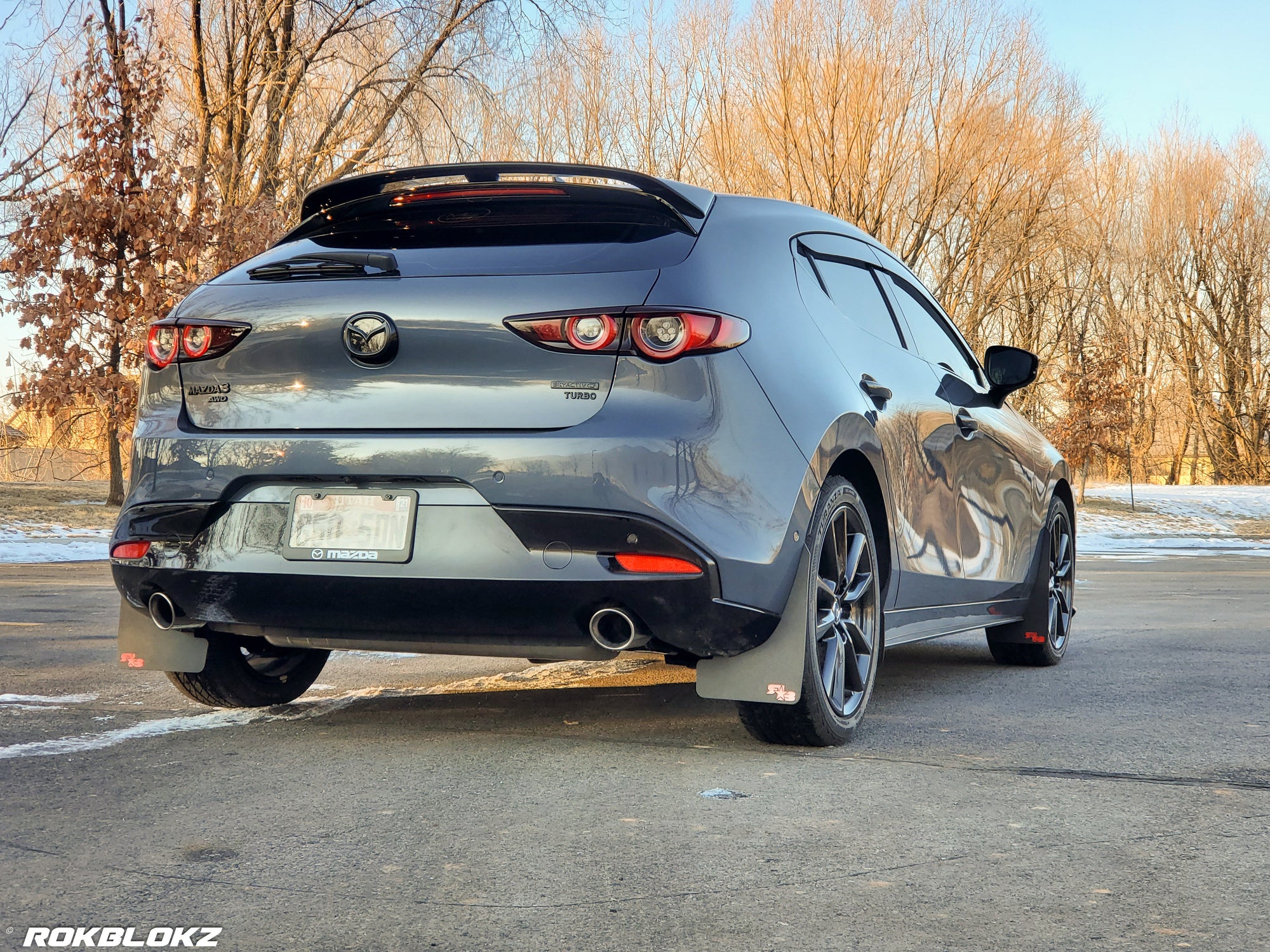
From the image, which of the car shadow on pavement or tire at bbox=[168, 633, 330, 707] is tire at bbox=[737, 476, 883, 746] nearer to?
the car shadow on pavement

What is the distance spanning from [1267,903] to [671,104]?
2611cm

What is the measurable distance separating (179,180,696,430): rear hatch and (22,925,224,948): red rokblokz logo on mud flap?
57.1 inches

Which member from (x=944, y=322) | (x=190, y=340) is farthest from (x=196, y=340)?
(x=944, y=322)

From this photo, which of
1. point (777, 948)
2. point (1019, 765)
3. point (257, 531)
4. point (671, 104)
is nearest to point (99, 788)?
point (257, 531)

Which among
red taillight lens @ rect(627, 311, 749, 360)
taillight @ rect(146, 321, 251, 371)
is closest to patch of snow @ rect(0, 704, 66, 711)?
taillight @ rect(146, 321, 251, 371)

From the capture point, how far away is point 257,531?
11.4 ft

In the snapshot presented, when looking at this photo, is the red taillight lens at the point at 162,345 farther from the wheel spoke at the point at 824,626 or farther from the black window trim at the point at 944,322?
the black window trim at the point at 944,322

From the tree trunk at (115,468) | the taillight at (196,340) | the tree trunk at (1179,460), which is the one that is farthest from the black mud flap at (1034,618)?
the tree trunk at (1179,460)

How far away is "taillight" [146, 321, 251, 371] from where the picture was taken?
11.8ft

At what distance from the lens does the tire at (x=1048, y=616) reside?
230 inches

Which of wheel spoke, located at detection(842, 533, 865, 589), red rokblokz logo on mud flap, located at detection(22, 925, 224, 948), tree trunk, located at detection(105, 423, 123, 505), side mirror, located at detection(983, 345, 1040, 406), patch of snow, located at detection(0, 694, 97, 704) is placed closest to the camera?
red rokblokz logo on mud flap, located at detection(22, 925, 224, 948)

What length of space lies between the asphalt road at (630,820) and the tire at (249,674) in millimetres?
99

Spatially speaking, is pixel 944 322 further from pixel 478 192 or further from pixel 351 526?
pixel 351 526

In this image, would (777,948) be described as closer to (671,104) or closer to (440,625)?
(440,625)
